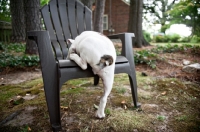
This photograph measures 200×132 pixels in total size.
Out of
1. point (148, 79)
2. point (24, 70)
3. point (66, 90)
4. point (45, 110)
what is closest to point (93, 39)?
point (45, 110)

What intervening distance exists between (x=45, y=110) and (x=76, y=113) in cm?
33

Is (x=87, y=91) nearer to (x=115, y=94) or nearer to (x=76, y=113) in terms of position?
(x=115, y=94)

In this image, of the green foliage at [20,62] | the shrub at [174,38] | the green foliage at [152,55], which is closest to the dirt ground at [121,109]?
the green foliage at [20,62]

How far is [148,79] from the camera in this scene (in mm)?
2713

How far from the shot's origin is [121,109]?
168cm

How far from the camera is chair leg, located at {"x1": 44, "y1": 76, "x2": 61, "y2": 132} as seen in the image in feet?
4.17

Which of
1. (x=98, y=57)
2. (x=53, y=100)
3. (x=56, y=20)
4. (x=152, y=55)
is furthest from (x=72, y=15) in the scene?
(x=152, y=55)

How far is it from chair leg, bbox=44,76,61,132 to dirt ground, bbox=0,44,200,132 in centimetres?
9

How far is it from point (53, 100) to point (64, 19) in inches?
60.8

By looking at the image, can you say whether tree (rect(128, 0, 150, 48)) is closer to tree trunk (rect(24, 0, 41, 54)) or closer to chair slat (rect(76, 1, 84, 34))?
tree trunk (rect(24, 0, 41, 54))

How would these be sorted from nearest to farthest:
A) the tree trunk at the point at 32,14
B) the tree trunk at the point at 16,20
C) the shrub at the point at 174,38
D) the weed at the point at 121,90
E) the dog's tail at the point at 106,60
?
1. the dog's tail at the point at 106,60
2. the weed at the point at 121,90
3. the tree trunk at the point at 32,14
4. the tree trunk at the point at 16,20
5. the shrub at the point at 174,38

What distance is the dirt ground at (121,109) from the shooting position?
53.9 inches

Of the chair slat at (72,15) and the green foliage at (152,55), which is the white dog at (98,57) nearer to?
the chair slat at (72,15)

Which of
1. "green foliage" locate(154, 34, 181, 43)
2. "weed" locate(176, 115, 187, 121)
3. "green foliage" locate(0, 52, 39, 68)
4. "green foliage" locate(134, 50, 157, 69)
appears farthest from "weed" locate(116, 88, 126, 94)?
"green foliage" locate(154, 34, 181, 43)
